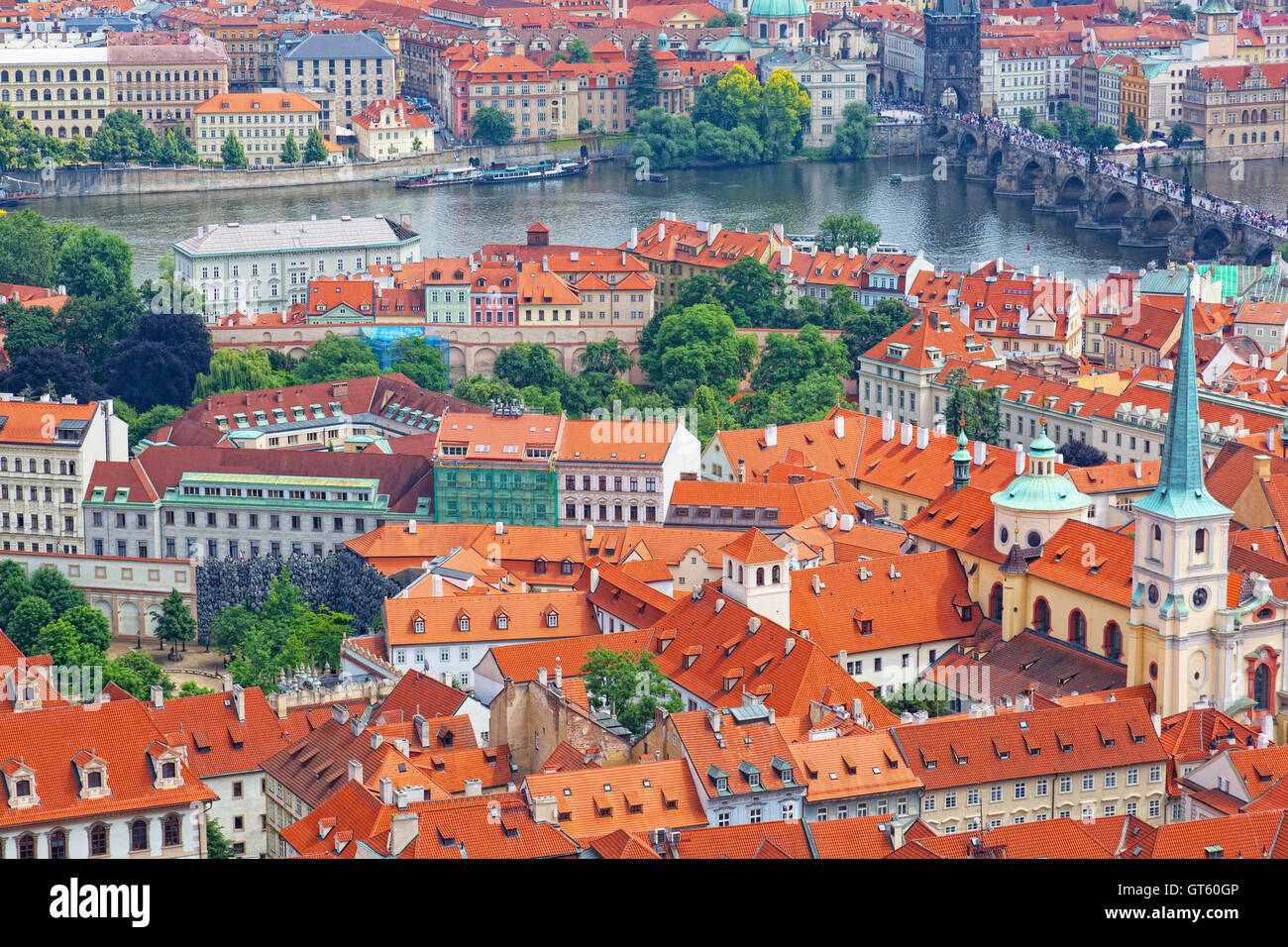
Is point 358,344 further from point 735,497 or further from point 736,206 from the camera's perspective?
point 736,206

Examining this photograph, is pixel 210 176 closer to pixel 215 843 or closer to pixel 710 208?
pixel 710 208

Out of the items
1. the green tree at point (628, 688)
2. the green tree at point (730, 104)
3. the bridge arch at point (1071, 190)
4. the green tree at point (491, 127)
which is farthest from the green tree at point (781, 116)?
the green tree at point (628, 688)

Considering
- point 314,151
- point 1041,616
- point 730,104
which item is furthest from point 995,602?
point 730,104

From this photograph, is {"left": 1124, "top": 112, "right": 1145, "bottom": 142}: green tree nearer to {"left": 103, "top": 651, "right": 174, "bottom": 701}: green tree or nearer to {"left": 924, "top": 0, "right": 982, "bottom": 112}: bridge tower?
{"left": 924, "top": 0, "right": 982, "bottom": 112}: bridge tower

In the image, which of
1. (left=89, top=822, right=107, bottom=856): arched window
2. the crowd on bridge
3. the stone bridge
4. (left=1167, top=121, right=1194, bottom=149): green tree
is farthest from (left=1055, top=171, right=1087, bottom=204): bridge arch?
(left=89, top=822, right=107, bottom=856): arched window

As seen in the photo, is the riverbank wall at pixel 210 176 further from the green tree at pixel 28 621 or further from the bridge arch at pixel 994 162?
the green tree at pixel 28 621

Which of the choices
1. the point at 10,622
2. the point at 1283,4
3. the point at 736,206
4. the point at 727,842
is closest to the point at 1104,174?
the point at 736,206
